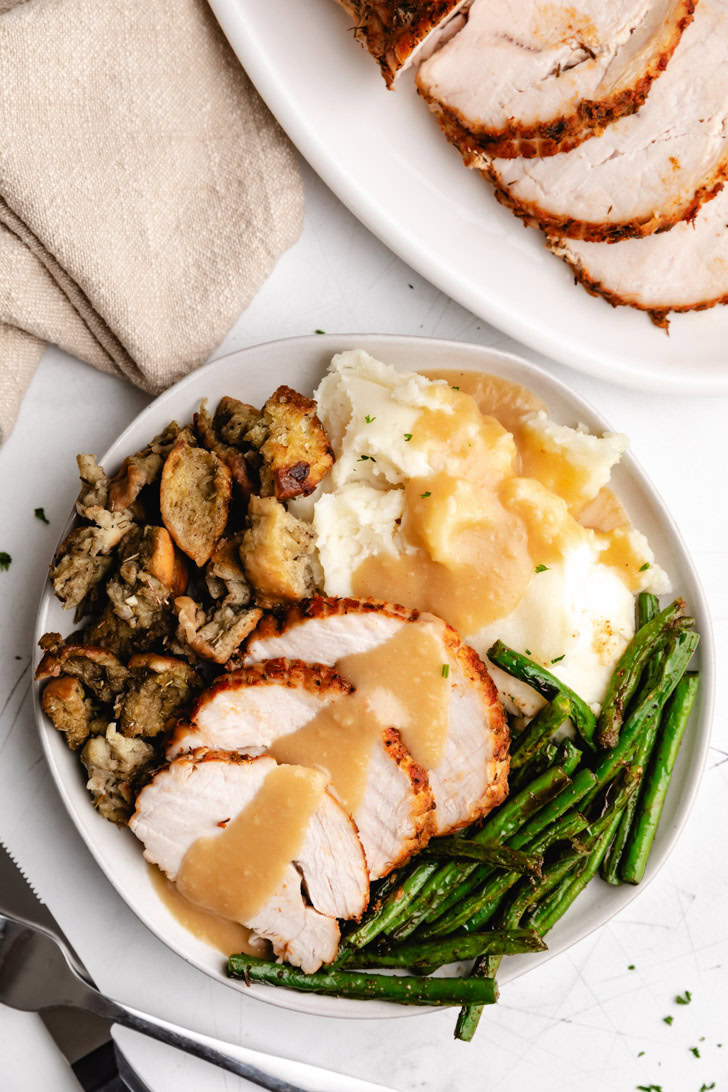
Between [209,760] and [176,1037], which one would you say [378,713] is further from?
[176,1037]

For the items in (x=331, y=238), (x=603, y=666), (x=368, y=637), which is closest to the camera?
(x=368, y=637)

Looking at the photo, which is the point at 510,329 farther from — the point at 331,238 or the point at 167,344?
the point at 167,344

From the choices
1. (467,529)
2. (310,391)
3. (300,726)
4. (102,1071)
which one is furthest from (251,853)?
(310,391)

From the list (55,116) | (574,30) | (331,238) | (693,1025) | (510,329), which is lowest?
(693,1025)

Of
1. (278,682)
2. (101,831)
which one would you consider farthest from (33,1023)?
(278,682)

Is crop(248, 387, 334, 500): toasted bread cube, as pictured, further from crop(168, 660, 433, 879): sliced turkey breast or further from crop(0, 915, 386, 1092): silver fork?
crop(0, 915, 386, 1092): silver fork

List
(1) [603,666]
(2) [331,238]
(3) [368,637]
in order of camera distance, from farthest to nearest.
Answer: (2) [331,238], (1) [603,666], (3) [368,637]

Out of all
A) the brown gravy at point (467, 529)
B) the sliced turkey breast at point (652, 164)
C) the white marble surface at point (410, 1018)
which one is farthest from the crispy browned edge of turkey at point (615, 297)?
the brown gravy at point (467, 529)
